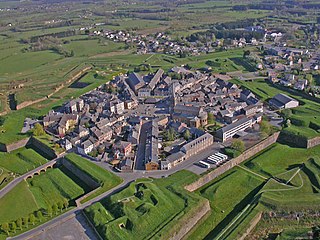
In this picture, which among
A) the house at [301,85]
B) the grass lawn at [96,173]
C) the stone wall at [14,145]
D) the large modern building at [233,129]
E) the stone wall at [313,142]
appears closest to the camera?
the grass lawn at [96,173]

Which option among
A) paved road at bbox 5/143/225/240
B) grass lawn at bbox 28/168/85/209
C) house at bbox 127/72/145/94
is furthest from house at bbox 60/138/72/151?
house at bbox 127/72/145/94

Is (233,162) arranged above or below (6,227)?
below

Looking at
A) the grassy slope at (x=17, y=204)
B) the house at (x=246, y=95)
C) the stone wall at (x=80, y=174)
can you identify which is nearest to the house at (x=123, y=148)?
the stone wall at (x=80, y=174)

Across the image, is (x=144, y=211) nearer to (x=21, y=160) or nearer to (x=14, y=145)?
(x=21, y=160)

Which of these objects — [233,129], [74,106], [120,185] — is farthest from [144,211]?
[74,106]

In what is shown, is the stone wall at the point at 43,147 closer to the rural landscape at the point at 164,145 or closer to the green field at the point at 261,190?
the rural landscape at the point at 164,145
